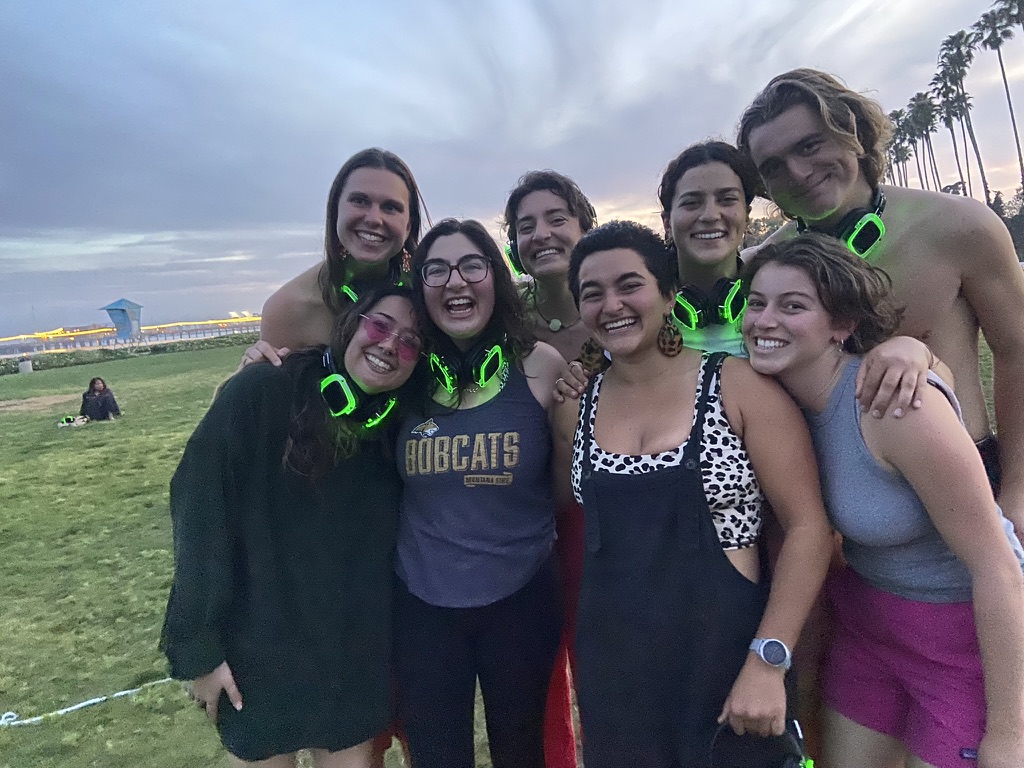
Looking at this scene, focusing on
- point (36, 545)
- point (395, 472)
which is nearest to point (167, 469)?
point (36, 545)

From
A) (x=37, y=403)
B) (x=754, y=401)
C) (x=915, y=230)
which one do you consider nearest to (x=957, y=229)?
(x=915, y=230)

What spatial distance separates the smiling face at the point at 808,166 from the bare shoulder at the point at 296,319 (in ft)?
7.77

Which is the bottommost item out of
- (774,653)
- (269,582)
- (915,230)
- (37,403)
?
(774,653)

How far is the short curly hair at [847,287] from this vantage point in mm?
2062

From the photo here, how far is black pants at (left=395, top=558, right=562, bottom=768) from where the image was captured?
8.50 feet

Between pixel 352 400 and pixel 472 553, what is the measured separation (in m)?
0.83

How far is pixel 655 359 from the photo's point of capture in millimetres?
2350

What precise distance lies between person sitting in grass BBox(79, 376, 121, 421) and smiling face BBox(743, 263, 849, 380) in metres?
20.7

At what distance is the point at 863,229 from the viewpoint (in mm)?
2475

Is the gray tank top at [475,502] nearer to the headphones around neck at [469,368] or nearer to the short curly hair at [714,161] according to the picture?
the headphones around neck at [469,368]

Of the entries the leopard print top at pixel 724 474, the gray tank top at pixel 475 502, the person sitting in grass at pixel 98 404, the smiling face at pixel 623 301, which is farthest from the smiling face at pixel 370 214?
the person sitting in grass at pixel 98 404

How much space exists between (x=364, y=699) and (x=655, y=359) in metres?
1.87

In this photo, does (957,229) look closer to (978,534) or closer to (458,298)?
(978,534)

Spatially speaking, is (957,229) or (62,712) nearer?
(957,229)
